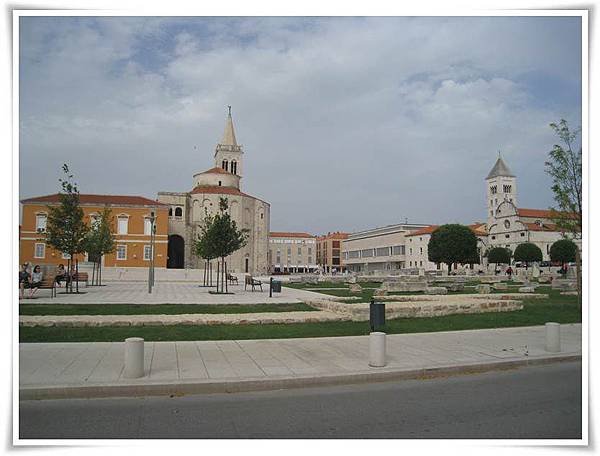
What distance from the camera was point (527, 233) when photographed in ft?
346

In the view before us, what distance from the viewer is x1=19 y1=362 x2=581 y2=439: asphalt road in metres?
5.63

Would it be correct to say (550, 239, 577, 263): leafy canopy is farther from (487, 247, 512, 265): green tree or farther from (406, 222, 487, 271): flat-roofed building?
(406, 222, 487, 271): flat-roofed building

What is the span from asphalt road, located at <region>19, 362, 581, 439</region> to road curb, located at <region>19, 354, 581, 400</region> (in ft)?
0.70

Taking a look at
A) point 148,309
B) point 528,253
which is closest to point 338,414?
point 148,309

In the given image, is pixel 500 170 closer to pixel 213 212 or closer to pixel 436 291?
pixel 213 212

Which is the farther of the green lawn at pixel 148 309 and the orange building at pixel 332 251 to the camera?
the orange building at pixel 332 251

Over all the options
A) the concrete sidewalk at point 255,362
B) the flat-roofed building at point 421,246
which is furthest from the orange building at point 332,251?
the concrete sidewalk at point 255,362

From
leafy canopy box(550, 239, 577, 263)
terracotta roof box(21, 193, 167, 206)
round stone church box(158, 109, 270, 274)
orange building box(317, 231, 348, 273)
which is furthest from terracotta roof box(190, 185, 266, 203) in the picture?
orange building box(317, 231, 348, 273)

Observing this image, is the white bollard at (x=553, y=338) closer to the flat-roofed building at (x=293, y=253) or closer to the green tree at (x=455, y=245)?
the green tree at (x=455, y=245)

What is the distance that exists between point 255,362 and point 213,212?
76926mm

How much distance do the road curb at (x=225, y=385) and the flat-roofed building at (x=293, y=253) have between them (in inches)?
5179

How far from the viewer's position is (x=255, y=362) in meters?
9.24

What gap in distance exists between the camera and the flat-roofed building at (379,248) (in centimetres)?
12506
